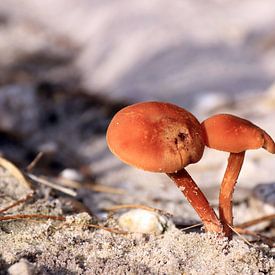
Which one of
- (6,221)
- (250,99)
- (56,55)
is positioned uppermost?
(6,221)

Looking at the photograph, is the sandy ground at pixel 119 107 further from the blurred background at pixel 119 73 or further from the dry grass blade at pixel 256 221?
the dry grass blade at pixel 256 221

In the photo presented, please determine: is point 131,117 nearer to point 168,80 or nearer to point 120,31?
point 168,80

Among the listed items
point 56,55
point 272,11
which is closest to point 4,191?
point 56,55

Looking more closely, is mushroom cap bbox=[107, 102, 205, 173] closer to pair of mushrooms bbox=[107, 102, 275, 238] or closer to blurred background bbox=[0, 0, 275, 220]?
pair of mushrooms bbox=[107, 102, 275, 238]

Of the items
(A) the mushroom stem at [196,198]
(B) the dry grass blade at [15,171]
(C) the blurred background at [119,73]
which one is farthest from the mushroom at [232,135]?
(C) the blurred background at [119,73]

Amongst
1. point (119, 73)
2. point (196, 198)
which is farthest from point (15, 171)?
point (119, 73)

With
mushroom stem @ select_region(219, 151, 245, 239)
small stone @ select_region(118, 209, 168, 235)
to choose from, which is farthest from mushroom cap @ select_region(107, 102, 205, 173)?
small stone @ select_region(118, 209, 168, 235)
